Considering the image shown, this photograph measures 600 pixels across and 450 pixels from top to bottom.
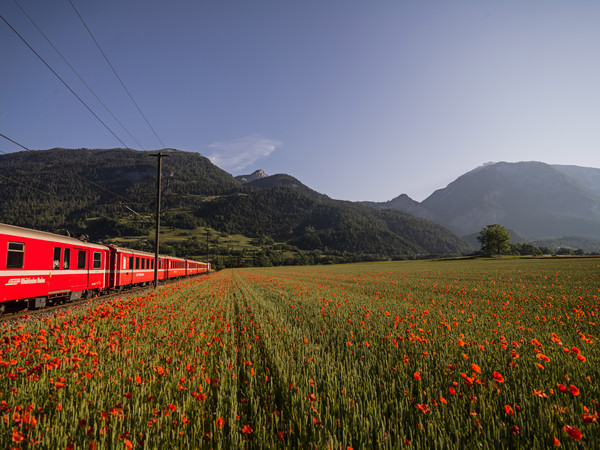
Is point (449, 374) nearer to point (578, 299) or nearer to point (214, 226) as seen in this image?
point (578, 299)

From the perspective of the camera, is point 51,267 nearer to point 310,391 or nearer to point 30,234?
point 30,234

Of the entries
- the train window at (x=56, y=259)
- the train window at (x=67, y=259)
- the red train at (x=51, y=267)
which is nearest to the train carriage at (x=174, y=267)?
the red train at (x=51, y=267)

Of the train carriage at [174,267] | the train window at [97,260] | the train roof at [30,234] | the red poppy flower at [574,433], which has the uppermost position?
the train roof at [30,234]

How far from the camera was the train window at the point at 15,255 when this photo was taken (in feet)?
32.4

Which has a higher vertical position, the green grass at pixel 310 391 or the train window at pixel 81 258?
the train window at pixel 81 258

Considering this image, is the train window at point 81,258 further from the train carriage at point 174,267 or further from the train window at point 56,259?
the train carriage at point 174,267

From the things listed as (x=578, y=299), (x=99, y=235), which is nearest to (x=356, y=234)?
(x=99, y=235)

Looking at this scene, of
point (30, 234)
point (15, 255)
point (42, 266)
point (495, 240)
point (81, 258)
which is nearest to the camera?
point (15, 255)

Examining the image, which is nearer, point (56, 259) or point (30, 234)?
point (30, 234)

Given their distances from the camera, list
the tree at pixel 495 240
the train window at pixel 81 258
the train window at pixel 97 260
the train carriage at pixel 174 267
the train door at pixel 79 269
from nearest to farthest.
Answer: the train door at pixel 79 269 < the train window at pixel 81 258 < the train window at pixel 97 260 < the train carriage at pixel 174 267 < the tree at pixel 495 240

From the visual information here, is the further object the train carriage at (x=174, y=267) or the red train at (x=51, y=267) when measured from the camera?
the train carriage at (x=174, y=267)

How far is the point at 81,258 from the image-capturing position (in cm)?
1502

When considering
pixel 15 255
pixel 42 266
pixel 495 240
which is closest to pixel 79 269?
pixel 42 266

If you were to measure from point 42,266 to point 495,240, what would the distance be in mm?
115509
